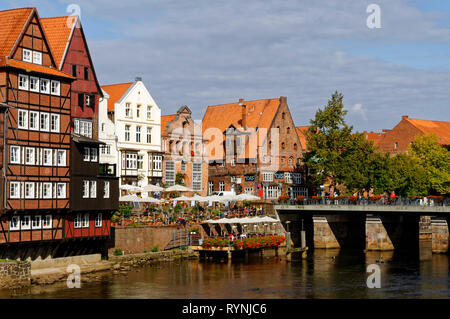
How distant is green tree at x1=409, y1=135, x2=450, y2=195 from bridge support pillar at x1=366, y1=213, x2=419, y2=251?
33.9ft

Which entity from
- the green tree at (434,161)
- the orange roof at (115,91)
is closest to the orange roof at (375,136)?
the green tree at (434,161)

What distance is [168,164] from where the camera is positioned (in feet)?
299

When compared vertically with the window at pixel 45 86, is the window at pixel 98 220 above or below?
below

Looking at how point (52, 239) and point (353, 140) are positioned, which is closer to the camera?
point (52, 239)

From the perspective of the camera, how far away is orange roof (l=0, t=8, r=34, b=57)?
2223 inches

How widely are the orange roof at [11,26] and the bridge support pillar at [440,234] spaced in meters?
48.5

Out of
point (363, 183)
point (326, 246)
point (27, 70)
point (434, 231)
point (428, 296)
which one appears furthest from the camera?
point (363, 183)

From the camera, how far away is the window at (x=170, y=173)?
9044 cm

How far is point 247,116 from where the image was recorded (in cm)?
10712

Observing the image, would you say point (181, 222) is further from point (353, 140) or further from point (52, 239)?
point (353, 140)

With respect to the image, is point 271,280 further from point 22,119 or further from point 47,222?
point 22,119

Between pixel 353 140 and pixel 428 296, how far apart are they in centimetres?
4841

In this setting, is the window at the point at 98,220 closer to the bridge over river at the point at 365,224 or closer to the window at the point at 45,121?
the window at the point at 45,121

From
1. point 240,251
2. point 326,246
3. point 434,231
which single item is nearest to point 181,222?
point 240,251
